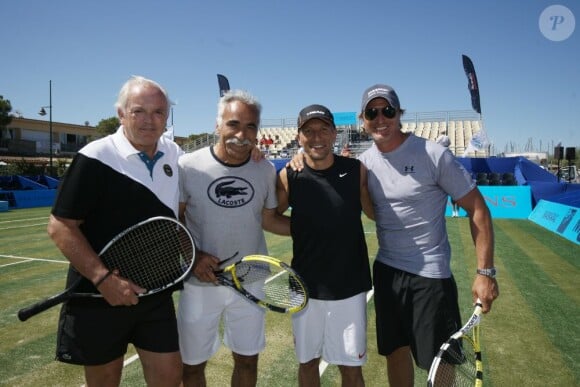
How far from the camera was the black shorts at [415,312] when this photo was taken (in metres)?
3.11

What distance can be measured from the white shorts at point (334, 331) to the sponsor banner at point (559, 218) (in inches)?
438

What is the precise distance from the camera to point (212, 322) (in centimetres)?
330

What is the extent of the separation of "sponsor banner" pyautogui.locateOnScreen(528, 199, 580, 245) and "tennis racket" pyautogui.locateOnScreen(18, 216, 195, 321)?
12.3 meters

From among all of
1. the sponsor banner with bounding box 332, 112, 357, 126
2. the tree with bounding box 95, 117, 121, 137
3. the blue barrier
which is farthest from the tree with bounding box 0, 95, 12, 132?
the sponsor banner with bounding box 332, 112, 357, 126

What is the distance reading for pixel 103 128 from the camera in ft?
190

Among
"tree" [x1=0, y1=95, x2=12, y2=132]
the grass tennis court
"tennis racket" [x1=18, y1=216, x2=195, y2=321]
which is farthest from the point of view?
"tree" [x1=0, y1=95, x2=12, y2=132]

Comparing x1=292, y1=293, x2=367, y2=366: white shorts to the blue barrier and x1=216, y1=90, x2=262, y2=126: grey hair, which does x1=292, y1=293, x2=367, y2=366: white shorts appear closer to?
x1=216, y1=90, x2=262, y2=126: grey hair

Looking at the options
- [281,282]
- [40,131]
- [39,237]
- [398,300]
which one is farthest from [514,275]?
[40,131]

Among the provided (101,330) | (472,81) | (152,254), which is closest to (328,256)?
(152,254)

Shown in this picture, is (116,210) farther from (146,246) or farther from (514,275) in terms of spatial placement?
(514,275)

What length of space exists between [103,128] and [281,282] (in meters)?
61.3

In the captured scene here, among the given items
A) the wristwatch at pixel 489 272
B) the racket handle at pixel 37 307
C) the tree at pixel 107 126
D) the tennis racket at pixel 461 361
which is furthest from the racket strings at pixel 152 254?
the tree at pixel 107 126

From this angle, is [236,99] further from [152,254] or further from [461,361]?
[461,361]

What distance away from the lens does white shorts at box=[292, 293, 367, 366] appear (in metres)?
3.18
